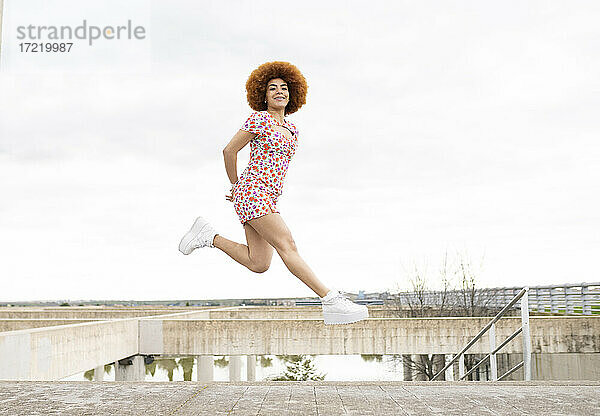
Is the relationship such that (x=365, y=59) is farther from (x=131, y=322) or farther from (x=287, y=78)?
(x=131, y=322)

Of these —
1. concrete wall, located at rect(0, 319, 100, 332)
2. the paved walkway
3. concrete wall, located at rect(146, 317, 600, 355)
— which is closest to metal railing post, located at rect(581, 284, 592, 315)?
concrete wall, located at rect(146, 317, 600, 355)

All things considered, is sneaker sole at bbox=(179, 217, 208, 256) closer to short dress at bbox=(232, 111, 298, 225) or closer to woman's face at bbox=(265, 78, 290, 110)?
short dress at bbox=(232, 111, 298, 225)

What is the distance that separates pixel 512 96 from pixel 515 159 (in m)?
5.70

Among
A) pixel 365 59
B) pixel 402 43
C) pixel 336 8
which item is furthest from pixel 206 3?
pixel 402 43

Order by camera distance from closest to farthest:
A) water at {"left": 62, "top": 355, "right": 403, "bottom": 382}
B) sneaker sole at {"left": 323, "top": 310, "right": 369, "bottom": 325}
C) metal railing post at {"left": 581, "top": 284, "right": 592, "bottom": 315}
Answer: sneaker sole at {"left": 323, "top": 310, "right": 369, "bottom": 325} < metal railing post at {"left": 581, "top": 284, "right": 592, "bottom": 315} < water at {"left": 62, "top": 355, "right": 403, "bottom": 382}

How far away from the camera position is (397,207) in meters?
12.5

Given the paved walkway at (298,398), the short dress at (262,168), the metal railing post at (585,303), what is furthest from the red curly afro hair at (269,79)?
the metal railing post at (585,303)

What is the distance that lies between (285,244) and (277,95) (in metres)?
0.81

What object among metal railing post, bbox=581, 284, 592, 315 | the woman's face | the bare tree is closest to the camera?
the woman's face

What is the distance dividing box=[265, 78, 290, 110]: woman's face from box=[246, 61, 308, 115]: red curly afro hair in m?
0.05

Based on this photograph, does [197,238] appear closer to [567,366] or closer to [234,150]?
[234,150]

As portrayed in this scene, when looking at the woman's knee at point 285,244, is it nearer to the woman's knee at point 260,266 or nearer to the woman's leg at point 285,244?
the woman's leg at point 285,244

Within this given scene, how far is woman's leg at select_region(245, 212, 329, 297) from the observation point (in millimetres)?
3531

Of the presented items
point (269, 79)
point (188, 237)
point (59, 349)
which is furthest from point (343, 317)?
point (59, 349)
